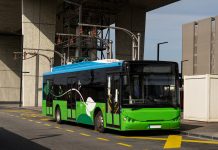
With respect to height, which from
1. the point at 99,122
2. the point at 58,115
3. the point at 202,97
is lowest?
the point at 58,115

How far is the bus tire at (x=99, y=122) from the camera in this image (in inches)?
789

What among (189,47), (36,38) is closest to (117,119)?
(36,38)

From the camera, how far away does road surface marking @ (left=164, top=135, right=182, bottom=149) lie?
15.3 metres

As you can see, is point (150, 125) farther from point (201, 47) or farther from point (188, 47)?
point (188, 47)

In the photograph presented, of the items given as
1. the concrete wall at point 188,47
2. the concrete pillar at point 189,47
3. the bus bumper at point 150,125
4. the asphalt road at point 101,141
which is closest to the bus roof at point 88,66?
the bus bumper at point 150,125

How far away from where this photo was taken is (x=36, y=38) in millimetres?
51625

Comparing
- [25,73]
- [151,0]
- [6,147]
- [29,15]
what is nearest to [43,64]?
[25,73]

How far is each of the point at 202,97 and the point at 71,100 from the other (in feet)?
21.9

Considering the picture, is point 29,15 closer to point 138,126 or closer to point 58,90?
point 58,90

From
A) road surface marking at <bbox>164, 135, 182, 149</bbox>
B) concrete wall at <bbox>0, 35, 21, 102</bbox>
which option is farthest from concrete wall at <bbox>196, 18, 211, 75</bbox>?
road surface marking at <bbox>164, 135, 182, 149</bbox>

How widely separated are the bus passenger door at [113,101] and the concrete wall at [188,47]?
9982 centimetres

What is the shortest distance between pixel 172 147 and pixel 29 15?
38.7m

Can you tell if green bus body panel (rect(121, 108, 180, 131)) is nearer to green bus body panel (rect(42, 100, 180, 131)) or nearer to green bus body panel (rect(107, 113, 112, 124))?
green bus body panel (rect(42, 100, 180, 131))

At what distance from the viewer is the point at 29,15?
51.2 meters
